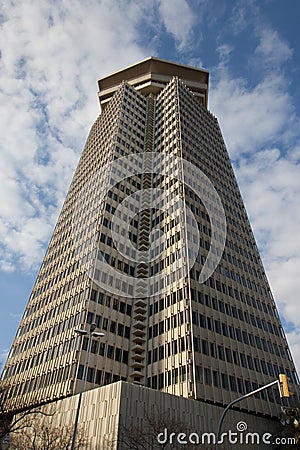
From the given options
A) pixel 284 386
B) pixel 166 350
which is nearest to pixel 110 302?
pixel 166 350

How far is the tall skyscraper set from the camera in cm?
4669

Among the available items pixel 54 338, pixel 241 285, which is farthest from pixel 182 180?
pixel 54 338

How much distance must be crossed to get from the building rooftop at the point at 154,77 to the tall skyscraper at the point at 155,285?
82.6ft

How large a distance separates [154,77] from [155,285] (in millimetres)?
72909

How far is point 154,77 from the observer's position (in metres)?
107

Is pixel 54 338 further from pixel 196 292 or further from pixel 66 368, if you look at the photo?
pixel 196 292

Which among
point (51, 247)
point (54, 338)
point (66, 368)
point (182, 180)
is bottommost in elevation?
point (66, 368)

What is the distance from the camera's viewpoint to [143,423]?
111 ft

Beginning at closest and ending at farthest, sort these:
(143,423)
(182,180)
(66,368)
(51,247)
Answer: (143,423) → (66,368) → (182,180) → (51,247)

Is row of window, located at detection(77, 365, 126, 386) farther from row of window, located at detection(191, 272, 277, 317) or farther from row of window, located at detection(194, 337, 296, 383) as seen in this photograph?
row of window, located at detection(191, 272, 277, 317)

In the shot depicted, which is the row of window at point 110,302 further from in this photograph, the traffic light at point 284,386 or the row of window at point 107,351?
the traffic light at point 284,386

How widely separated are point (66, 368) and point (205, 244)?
2918 cm

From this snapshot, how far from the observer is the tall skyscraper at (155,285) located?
46.7m

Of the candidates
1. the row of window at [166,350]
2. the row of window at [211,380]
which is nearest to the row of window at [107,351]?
the row of window at [166,350]
